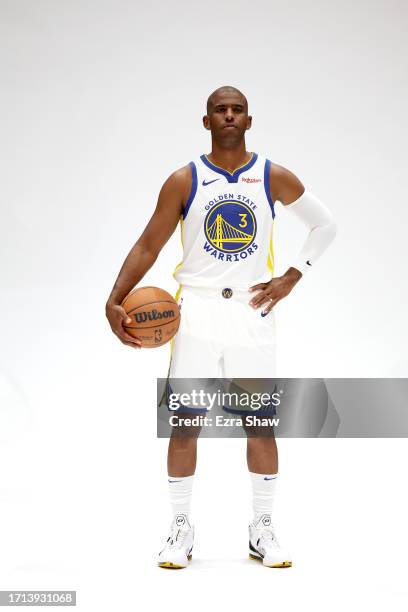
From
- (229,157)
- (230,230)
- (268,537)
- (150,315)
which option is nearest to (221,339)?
(150,315)

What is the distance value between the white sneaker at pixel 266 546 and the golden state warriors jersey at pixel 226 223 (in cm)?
107

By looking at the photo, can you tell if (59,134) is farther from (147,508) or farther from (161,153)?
(147,508)

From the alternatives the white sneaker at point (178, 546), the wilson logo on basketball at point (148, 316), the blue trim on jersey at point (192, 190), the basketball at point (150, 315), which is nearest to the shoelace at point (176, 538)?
the white sneaker at point (178, 546)

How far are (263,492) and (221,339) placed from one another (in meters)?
0.72

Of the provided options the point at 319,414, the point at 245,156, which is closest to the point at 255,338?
the point at 245,156

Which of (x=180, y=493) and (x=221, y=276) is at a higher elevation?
(x=221, y=276)

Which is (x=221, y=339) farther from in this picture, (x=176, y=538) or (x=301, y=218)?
(x=176, y=538)

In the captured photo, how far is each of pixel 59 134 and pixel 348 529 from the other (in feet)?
11.3

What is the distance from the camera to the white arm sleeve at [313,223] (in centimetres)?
416

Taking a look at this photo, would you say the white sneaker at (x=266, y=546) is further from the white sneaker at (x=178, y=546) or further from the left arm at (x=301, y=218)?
the left arm at (x=301, y=218)

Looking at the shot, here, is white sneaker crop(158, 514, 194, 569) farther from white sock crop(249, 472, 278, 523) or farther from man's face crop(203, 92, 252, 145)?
man's face crop(203, 92, 252, 145)

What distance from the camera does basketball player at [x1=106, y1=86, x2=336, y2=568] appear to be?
4.00 metres

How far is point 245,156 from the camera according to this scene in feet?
13.4

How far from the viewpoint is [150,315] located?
12.7ft
